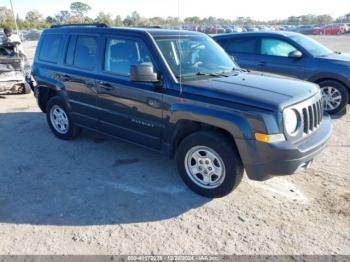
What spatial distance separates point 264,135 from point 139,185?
5.92ft

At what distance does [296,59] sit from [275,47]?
652mm

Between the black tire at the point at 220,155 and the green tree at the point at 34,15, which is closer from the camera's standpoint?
the black tire at the point at 220,155

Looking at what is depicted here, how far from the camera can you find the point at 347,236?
11.1 feet

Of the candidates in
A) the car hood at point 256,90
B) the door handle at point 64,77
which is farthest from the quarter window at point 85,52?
the car hood at point 256,90

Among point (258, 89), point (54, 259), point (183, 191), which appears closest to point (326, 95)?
point (258, 89)

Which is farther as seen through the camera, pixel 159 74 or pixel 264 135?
pixel 159 74

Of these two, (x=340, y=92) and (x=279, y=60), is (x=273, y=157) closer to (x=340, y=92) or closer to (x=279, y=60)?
(x=340, y=92)

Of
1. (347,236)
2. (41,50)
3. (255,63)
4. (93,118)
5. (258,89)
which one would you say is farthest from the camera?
(255,63)

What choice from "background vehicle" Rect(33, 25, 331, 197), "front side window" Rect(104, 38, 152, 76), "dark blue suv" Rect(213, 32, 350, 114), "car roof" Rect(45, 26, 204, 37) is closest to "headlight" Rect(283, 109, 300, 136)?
"background vehicle" Rect(33, 25, 331, 197)

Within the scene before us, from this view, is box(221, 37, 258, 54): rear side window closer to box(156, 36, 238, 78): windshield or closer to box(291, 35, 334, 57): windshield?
box(291, 35, 334, 57): windshield

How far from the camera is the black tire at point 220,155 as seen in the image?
381 cm

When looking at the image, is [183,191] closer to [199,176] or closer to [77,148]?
[199,176]

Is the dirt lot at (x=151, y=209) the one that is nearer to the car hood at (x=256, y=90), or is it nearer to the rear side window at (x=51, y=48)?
the car hood at (x=256, y=90)

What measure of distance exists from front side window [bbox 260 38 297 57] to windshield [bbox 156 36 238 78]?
11.7 feet
